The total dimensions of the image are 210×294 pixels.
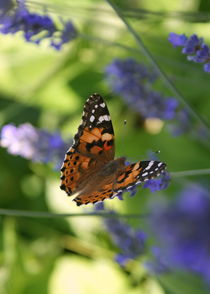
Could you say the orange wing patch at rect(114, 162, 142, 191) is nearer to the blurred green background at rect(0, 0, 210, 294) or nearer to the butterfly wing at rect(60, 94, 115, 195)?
the butterfly wing at rect(60, 94, 115, 195)

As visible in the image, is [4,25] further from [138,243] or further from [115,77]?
[138,243]

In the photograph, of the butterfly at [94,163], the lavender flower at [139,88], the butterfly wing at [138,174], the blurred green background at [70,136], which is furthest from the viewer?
the blurred green background at [70,136]

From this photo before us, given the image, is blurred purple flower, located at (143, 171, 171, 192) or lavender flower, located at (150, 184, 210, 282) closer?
lavender flower, located at (150, 184, 210, 282)

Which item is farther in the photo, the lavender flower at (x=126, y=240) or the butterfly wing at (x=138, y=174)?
the lavender flower at (x=126, y=240)

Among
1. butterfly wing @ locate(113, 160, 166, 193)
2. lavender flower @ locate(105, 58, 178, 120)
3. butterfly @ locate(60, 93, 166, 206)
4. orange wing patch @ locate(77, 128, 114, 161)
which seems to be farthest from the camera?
lavender flower @ locate(105, 58, 178, 120)

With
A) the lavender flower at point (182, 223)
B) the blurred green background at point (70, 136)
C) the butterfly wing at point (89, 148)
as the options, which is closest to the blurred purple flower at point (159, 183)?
the butterfly wing at point (89, 148)

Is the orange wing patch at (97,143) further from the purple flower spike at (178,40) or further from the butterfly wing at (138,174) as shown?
the purple flower spike at (178,40)

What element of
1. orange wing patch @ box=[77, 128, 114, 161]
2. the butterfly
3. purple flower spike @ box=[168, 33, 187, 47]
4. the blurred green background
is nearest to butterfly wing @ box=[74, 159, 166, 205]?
the butterfly
